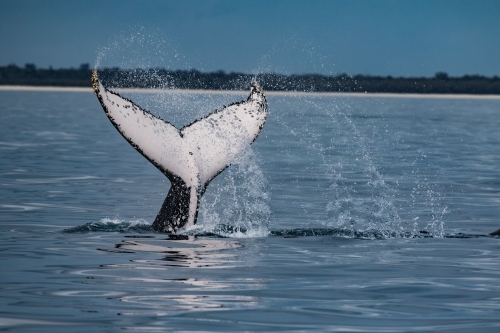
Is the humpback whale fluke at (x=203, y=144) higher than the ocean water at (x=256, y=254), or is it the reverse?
the humpback whale fluke at (x=203, y=144)

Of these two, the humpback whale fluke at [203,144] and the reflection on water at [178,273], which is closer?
the reflection on water at [178,273]

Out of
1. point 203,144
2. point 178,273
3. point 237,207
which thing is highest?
point 203,144

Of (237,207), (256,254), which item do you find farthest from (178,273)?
(237,207)

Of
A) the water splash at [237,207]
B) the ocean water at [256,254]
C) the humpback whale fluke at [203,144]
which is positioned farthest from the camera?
the water splash at [237,207]

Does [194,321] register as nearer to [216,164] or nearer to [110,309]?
[110,309]

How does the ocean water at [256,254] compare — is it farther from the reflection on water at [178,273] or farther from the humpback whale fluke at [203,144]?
the humpback whale fluke at [203,144]

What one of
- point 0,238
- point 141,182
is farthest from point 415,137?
point 0,238

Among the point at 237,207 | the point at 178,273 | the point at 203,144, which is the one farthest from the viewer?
the point at 237,207

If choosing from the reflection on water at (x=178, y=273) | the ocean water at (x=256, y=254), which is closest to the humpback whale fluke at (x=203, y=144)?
the ocean water at (x=256, y=254)

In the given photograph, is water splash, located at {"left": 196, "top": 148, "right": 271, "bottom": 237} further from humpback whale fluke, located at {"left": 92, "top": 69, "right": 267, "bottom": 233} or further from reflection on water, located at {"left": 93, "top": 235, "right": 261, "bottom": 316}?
reflection on water, located at {"left": 93, "top": 235, "right": 261, "bottom": 316}

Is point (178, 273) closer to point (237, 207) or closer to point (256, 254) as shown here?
point (256, 254)

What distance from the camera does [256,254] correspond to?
1275 cm

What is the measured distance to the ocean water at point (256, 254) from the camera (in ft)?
30.7

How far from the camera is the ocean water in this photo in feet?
30.7
